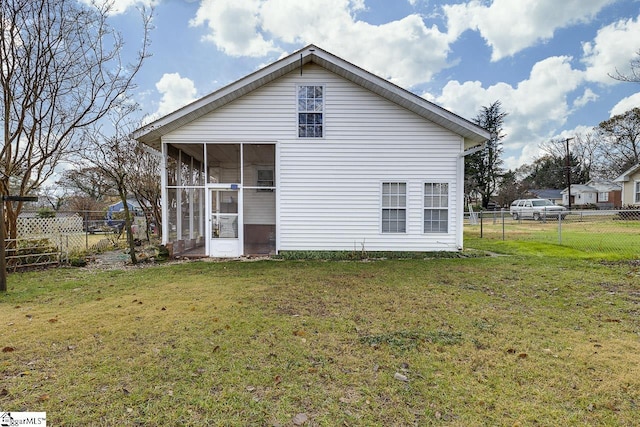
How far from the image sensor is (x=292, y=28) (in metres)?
13.0

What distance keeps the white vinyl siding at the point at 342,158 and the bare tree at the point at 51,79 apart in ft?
7.84

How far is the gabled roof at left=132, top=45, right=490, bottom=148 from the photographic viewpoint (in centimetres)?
940

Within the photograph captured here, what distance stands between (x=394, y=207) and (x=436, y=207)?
1.35 meters

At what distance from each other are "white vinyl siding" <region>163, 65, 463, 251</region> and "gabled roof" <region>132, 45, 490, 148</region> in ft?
0.93

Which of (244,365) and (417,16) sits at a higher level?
(417,16)

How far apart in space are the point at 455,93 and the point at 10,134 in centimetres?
2217

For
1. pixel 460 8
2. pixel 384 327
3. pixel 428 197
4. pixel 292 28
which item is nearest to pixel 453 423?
pixel 384 327

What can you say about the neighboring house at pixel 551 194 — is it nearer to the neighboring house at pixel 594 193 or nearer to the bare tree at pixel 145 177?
the neighboring house at pixel 594 193

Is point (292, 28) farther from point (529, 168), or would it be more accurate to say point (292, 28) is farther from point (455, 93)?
point (529, 168)

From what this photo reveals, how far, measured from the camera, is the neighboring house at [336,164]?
10031 millimetres

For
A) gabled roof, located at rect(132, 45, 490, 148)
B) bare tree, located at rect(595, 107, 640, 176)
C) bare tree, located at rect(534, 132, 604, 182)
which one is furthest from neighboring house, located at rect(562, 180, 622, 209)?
gabled roof, located at rect(132, 45, 490, 148)
